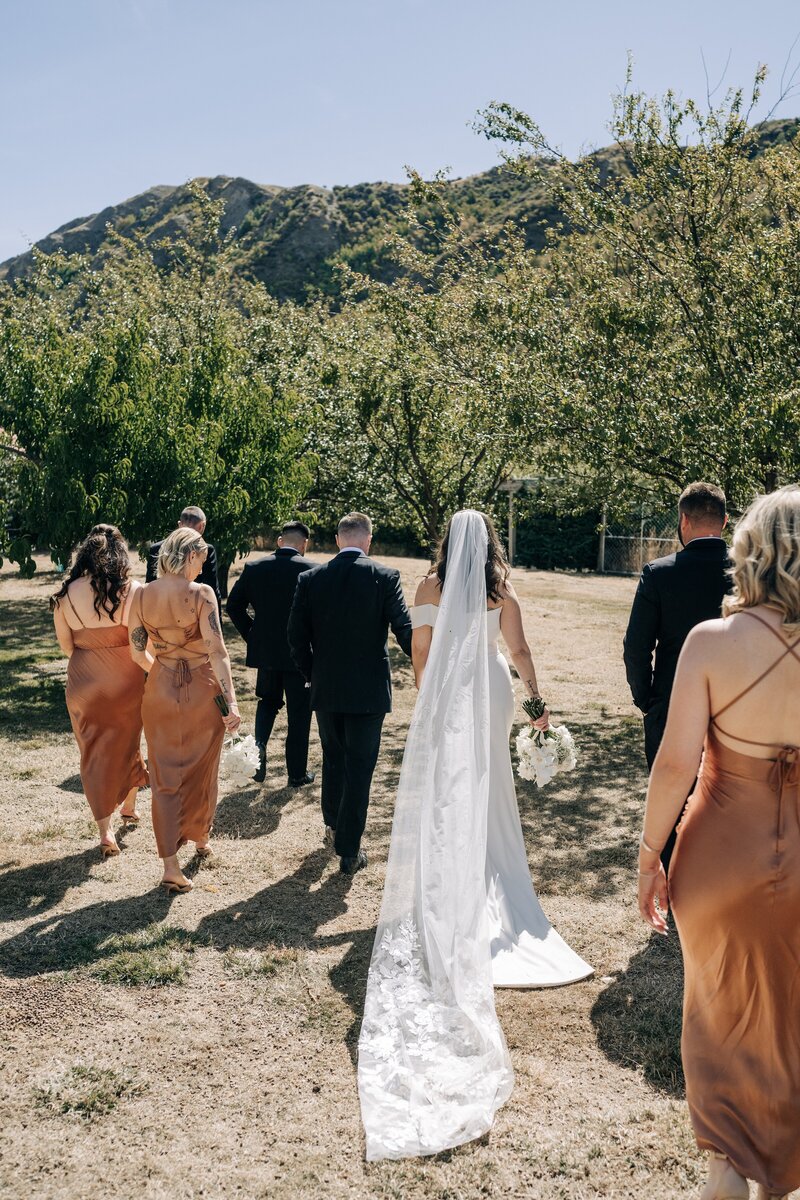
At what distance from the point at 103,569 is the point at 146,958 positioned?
2.62 meters

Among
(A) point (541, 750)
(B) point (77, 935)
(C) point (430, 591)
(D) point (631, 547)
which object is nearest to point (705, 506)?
(C) point (430, 591)

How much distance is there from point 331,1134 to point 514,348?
9158 mm

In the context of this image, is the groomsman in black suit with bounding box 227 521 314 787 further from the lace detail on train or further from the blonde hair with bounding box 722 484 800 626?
the blonde hair with bounding box 722 484 800 626

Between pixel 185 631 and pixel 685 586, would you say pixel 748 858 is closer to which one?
pixel 685 586

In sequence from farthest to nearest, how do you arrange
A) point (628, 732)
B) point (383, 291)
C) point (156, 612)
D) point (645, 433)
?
point (383, 291) → point (628, 732) → point (645, 433) → point (156, 612)

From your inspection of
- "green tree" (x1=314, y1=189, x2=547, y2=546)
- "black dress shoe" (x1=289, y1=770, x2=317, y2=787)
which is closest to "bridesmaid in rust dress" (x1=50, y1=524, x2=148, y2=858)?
"black dress shoe" (x1=289, y1=770, x2=317, y2=787)

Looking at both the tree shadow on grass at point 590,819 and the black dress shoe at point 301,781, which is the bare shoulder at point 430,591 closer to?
the tree shadow on grass at point 590,819

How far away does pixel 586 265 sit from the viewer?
10.9 metres

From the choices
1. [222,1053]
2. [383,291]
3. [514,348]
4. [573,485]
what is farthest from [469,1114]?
[383,291]

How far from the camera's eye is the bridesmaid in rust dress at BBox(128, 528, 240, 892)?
616cm

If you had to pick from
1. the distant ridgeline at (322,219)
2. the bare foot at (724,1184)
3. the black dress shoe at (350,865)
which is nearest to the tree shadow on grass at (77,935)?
the black dress shoe at (350,865)

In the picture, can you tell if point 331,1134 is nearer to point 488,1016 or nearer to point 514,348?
point 488,1016

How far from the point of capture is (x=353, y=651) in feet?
21.0

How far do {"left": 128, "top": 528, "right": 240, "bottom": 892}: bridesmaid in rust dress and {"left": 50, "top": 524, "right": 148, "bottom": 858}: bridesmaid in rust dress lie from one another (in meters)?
0.42
